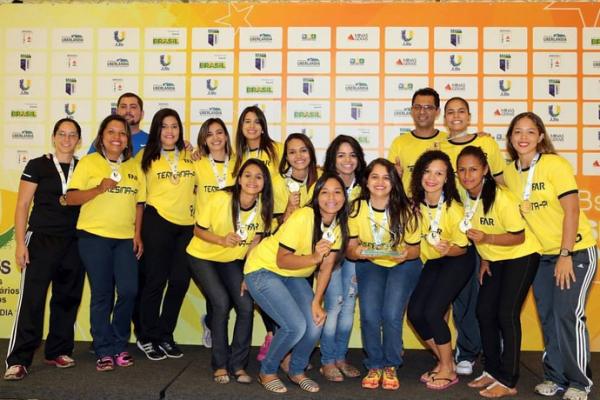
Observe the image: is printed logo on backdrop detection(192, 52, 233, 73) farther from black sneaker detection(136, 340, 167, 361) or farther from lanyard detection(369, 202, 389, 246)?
black sneaker detection(136, 340, 167, 361)

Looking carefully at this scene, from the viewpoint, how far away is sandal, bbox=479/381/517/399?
3.72m

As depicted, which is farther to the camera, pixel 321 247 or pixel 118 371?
pixel 118 371

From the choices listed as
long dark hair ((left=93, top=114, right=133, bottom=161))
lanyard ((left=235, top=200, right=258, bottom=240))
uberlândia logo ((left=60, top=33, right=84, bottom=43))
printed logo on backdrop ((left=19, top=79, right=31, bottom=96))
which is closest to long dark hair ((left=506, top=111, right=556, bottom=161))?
lanyard ((left=235, top=200, right=258, bottom=240))

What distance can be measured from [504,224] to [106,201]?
2.91 meters

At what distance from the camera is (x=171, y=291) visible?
4602 mm

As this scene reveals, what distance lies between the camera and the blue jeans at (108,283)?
4.15 metres

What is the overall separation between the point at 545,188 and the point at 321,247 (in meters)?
1.62

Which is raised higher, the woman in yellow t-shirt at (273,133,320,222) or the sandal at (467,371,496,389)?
the woman in yellow t-shirt at (273,133,320,222)

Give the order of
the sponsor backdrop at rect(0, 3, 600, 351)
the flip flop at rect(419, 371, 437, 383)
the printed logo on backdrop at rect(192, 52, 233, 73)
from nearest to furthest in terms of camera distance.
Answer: the flip flop at rect(419, 371, 437, 383) < the sponsor backdrop at rect(0, 3, 600, 351) < the printed logo on backdrop at rect(192, 52, 233, 73)

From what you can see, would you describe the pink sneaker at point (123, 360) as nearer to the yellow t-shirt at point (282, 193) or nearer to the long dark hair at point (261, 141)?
the yellow t-shirt at point (282, 193)

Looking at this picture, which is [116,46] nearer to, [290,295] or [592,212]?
[290,295]

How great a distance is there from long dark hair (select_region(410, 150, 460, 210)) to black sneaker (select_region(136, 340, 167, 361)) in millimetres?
2433

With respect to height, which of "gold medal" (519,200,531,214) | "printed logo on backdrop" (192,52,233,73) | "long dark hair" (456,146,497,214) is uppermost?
"printed logo on backdrop" (192,52,233,73)

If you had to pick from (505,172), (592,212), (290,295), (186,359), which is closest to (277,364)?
(290,295)
